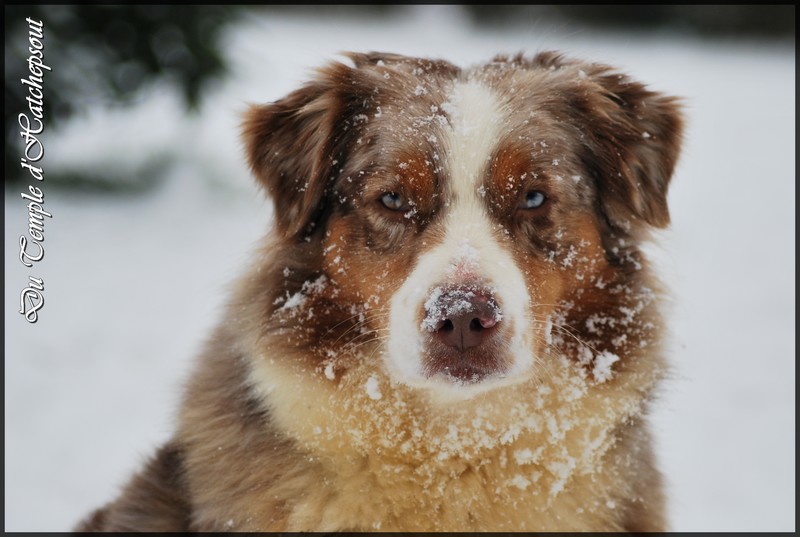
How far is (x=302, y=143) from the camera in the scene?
3170mm

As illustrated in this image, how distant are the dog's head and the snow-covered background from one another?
0.23 metres

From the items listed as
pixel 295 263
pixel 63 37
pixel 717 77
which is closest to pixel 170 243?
pixel 63 37

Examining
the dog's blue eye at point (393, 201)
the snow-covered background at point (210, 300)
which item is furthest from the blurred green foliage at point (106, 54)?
the dog's blue eye at point (393, 201)

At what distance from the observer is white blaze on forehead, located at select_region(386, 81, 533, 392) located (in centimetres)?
263

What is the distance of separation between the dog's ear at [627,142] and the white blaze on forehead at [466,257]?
44 centimetres

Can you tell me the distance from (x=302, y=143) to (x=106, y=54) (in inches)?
273

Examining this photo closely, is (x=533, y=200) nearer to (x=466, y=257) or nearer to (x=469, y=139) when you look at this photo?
(x=469, y=139)

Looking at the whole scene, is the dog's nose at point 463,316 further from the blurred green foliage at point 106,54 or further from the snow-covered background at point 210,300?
the blurred green foliage at point 106,54

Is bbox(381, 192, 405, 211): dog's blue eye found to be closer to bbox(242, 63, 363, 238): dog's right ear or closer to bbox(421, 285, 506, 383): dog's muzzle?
bbox(242, 63, 363, 238): dog's right ear

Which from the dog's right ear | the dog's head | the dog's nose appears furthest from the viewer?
the dog's right ear

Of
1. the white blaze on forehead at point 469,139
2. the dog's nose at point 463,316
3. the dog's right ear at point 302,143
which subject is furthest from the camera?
the dog's right ear at point 302,143

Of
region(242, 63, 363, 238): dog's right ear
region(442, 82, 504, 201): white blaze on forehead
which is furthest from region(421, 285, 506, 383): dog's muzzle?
region(242, 63, 363, 238): dog's right ear

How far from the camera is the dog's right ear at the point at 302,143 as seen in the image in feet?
10.3

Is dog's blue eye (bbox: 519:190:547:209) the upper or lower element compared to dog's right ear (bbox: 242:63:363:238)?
lower
